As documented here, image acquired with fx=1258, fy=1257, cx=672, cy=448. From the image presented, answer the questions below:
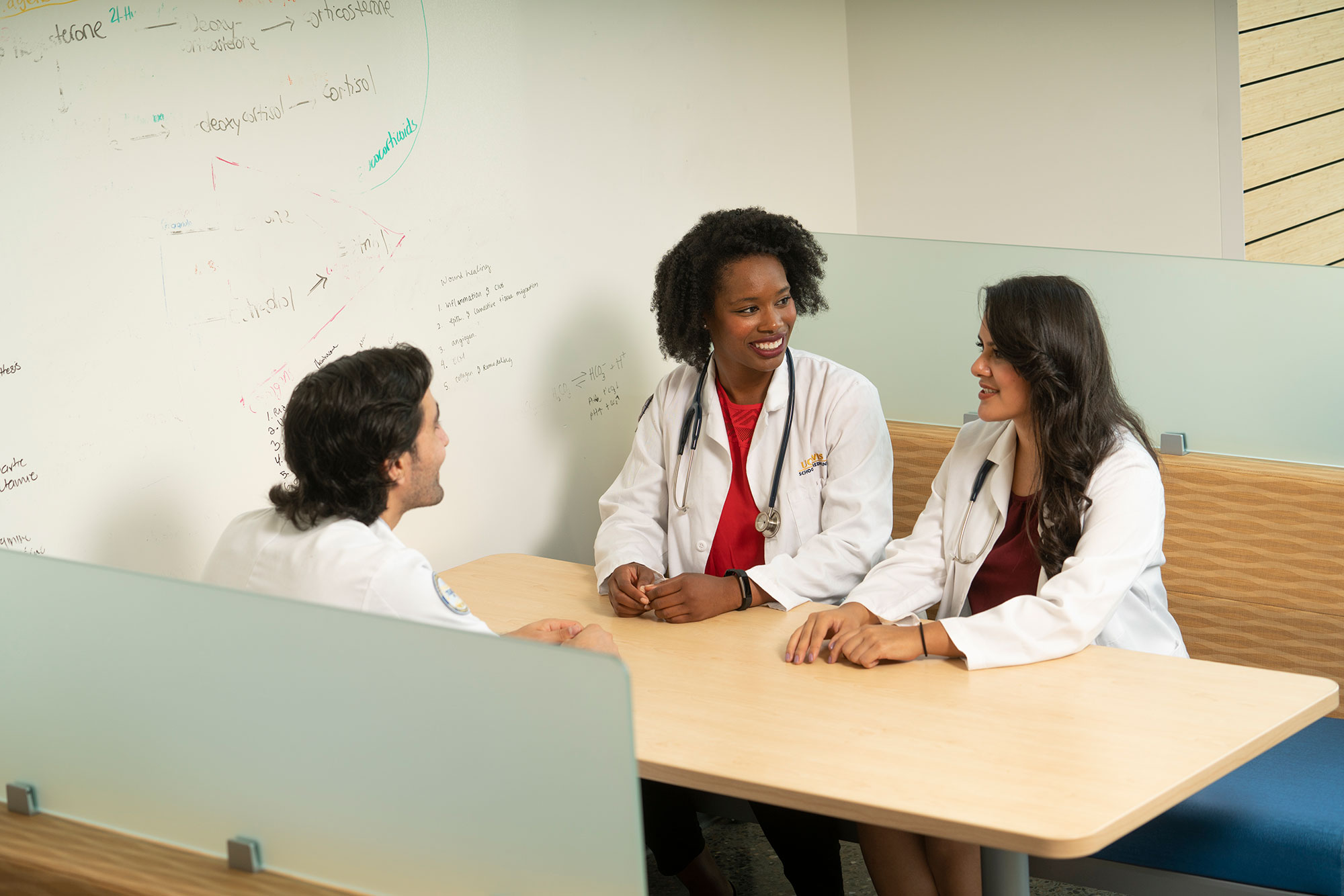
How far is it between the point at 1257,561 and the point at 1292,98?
2305mm

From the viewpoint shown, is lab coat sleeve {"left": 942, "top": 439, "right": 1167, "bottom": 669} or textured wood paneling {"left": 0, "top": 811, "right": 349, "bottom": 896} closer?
textured wood paneling {"left": 0, "top": 811, "right": 349, "bottom": 896}

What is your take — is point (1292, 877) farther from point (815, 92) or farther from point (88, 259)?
point (815, 92)

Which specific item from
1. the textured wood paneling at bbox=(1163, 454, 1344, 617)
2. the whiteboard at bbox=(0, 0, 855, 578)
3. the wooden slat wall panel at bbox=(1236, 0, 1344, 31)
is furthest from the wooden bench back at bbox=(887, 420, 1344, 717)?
the wooden slat wall panel at bbox=(1236, 0, 1344, 31)

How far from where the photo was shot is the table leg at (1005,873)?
1.81 metres

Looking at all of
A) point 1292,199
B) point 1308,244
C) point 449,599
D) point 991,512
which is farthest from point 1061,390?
point 1308,244

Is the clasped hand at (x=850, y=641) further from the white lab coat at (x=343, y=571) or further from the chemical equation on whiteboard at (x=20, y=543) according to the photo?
the chemical equation on whiteboard at (x=20, y=543)

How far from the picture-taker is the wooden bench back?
2375 millimetres

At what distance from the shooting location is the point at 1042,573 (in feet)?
7.17

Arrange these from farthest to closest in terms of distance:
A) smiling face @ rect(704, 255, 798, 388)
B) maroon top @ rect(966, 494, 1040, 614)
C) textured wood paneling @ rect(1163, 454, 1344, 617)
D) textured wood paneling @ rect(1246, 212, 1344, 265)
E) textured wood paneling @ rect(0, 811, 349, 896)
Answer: textured wood paneling @ rect(1246, 212, 1344, 265), smiling face @ rect(704, 255, 798, 388), textured wood paneling @ rect(1163, 454, 1344, 617), maroon top @ rect(966, 494, 1040, 614), textured wood paneling @ rect(0, 811, 349, 896)

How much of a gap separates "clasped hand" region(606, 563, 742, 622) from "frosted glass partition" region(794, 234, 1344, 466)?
101 cm

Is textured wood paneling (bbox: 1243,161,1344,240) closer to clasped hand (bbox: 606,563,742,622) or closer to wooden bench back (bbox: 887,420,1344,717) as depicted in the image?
wooden bench back (bbox: 887,420,1344,717)

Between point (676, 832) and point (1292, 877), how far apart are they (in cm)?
117

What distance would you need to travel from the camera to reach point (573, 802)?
1.24 metres

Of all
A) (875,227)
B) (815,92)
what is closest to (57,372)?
(815,92)
